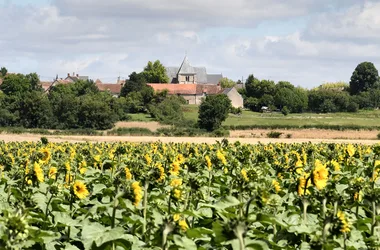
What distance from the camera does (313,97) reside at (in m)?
147

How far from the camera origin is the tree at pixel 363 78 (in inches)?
6250

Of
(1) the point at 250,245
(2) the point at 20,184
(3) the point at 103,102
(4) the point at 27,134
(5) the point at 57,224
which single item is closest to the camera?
(1) the point at 250,245

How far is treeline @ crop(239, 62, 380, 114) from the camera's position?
454 feet

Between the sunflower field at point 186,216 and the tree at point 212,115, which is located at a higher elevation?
the sunflower field at point 186,216

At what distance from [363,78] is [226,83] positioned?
138 feet

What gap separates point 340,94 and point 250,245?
455 feet

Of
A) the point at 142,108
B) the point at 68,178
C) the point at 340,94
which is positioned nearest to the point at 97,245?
the point at 68,178

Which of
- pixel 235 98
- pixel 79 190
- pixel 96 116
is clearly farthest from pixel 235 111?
pixel 79 190

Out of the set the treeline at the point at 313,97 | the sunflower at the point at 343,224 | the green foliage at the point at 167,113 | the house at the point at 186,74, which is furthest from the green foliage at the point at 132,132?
the house at the point at 186,74

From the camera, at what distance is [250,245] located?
4207 millimetres

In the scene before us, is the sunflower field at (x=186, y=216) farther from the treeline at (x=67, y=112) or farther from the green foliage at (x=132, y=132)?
the treeline at (x=67, y=112)

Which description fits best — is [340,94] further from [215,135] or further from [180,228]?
[180,228]

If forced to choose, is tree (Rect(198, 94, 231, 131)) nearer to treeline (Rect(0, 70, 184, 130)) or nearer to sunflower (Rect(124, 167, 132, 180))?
treeline (Rect(0, 70, 184, 130))

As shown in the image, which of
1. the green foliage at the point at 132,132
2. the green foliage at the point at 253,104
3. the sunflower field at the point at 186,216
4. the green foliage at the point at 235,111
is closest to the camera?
the sunflower field at the point at 186,216
